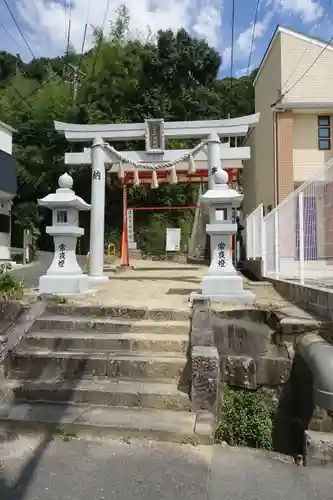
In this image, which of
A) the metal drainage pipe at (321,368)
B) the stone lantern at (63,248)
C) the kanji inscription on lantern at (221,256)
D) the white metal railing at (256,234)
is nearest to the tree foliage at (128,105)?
the white metal railing at (256,234)

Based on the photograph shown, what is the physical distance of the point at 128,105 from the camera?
2631 centimetres

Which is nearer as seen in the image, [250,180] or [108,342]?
[108,342]

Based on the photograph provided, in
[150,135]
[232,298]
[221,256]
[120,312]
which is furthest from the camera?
[150,135]

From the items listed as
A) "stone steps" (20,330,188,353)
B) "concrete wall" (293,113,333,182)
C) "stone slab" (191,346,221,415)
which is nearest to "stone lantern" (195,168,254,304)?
"stone steps" (20,330,188,353)

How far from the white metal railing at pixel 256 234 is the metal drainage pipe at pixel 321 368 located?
19.7ft

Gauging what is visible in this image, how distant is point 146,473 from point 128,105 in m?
25.5

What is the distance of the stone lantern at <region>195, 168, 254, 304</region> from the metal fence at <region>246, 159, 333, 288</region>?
0.95 meters

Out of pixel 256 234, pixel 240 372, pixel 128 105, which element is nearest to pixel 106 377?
pixel 240 372

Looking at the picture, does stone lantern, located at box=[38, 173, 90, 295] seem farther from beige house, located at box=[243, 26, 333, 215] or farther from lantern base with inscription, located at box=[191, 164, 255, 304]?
beige house, located at box=[243, 26, 333, 215]

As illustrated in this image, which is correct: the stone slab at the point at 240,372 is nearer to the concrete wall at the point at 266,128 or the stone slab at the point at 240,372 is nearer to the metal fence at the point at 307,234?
the metal fence at the point at 307,234

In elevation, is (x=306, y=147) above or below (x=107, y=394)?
above

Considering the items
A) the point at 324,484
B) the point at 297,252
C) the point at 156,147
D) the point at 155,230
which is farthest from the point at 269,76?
the point at 324,484

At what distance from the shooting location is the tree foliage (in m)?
25.8

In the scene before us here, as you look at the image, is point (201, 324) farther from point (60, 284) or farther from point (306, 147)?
point (306, 147)
